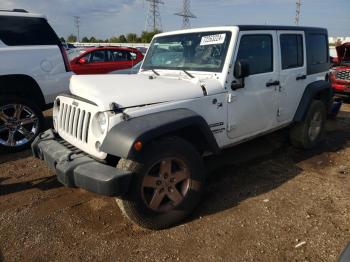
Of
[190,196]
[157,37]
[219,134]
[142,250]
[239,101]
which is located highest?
[157,37]

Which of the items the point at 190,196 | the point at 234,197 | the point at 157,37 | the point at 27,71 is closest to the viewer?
the point at 190,196

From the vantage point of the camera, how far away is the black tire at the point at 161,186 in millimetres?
2916

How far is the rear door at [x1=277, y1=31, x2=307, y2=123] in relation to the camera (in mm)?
4586

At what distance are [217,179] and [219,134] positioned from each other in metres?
0.84

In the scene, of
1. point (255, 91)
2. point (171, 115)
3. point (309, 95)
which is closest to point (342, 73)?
point (309, 95)

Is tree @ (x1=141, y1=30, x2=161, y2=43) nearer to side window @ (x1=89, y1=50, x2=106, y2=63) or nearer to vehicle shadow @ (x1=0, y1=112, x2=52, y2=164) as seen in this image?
side window @ (x1=89, y1=50, x2=106, y2=63)

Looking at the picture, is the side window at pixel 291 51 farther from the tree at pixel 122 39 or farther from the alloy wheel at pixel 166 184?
the tree at pixel 122 39

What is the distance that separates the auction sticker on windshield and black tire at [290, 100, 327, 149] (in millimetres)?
2177

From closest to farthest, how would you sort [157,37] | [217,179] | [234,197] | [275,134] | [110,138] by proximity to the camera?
[110,138]
[234,197]
[217,179]
[157,37]
[275,134]

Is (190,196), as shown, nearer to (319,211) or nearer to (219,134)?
(219,134)

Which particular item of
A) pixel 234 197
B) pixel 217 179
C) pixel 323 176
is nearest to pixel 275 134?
pixel 323 176

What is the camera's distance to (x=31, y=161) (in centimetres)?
491

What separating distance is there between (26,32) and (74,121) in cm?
288

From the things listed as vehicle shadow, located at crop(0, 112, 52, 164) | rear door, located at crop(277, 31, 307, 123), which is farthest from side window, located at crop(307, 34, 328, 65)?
vehicle shadow, located at crop(0, 112, 52, 164)
